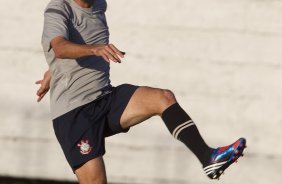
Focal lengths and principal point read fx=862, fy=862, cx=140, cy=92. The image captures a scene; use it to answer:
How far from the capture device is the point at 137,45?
7.46 metres

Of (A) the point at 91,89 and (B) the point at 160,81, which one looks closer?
(A) the point at 91,89

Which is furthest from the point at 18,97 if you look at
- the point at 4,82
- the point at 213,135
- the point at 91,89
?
the point at 91,89

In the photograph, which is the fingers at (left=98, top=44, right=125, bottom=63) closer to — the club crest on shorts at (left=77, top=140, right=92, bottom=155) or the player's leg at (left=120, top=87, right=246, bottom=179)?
the player's leg at (left=120, top=87, right=246, bottom=179)

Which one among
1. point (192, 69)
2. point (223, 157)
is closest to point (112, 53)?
point (223, 157)

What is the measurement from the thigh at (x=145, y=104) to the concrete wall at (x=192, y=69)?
235 cm

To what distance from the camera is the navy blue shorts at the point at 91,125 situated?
5.15 meters

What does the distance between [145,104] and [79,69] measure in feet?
1.65

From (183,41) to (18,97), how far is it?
1.54 meters

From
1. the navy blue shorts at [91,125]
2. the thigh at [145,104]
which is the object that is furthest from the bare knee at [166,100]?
the navy blue shorts at [91,125]

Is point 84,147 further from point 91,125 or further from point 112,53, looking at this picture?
point 112,53

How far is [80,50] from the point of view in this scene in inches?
178

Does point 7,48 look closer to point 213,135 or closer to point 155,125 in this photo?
point 155,125

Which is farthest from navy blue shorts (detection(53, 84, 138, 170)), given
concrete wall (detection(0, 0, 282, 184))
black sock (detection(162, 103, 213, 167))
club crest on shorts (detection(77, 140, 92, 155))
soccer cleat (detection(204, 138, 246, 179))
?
concrete wall (detection(0, 0, 282, 184))

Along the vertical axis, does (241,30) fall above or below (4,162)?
above
